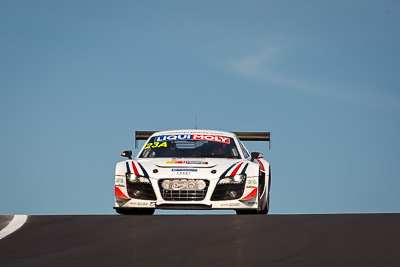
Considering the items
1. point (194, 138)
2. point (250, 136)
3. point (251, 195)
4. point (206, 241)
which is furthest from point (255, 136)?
point (206, 241)

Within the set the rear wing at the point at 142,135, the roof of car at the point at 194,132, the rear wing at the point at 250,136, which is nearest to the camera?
the roof of car at the point at 194,132

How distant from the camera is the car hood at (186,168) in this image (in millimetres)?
11547

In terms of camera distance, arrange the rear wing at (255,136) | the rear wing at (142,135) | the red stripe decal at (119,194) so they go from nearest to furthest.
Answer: the red stripe decal at (119,194) → the rear wing at (142,135) → the rear wing at (255,136)

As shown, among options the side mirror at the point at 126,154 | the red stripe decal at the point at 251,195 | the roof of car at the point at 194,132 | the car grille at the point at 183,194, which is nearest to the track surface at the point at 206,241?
the car grille at the point at 183,194

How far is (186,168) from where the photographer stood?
11.6 m

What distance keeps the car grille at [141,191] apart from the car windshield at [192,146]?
1.33 m

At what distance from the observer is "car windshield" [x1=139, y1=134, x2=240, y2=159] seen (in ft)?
42.6

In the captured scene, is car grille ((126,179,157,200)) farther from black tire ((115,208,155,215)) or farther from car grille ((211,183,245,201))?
car grille ((211,183,245,201))

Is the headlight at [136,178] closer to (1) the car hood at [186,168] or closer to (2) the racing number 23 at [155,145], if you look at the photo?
(1) the car hood at [186,168]

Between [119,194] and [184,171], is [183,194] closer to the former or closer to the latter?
[184,171]

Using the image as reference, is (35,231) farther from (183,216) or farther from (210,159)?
(210,159)

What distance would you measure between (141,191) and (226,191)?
1262mm

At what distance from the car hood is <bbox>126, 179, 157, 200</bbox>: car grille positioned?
18 centimetres

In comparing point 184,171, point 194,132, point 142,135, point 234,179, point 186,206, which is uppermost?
point 194,132
